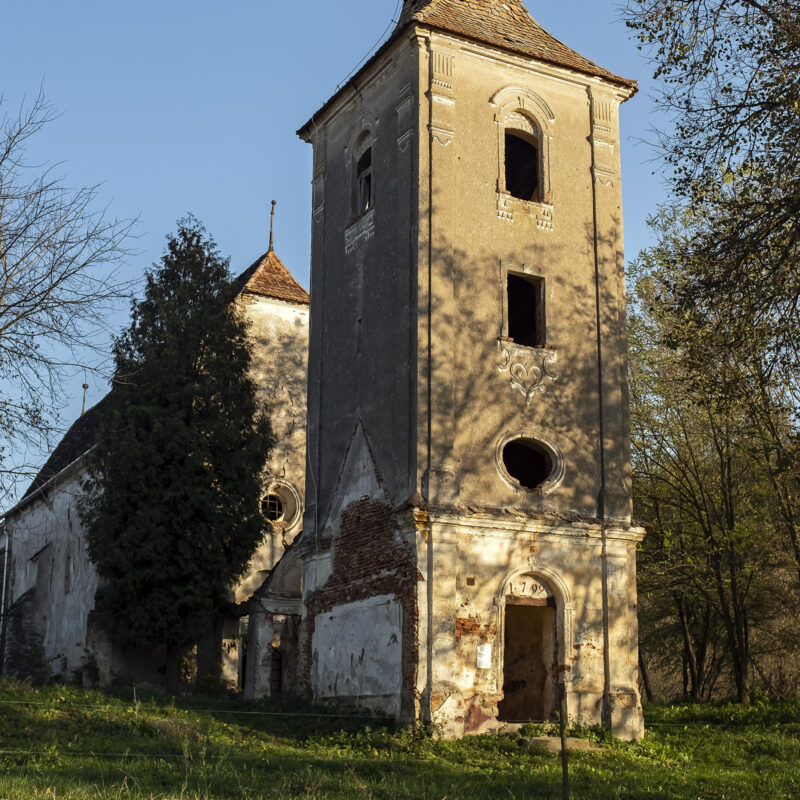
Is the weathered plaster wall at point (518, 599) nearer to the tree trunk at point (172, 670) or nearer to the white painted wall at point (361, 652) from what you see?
the white painted wall at point (361, 652)

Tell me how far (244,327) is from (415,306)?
7774mm

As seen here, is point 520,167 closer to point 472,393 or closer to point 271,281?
point 472,393

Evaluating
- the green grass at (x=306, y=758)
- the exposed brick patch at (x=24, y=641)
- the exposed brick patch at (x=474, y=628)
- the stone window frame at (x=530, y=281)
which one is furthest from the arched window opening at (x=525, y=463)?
the exposed brick patch at (x=24, y=641)

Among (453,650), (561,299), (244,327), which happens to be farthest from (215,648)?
(561,299)

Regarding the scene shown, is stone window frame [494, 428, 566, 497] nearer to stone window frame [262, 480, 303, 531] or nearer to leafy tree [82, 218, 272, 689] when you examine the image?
leafy tree [82, 218, 272, 689]

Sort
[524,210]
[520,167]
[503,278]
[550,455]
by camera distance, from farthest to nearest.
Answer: [520,167], [524,210], [503,278], [550,455]

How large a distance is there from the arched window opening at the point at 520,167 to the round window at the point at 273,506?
9.75 metres

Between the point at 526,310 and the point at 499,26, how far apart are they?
17.8 feet

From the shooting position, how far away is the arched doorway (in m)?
17.0

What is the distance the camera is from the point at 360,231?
19.7 m

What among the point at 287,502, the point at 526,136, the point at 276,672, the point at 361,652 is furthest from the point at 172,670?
the point at 526,136

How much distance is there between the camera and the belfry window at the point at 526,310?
18.8 m

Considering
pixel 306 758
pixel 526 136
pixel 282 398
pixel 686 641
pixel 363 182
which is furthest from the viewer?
pixel 686 641

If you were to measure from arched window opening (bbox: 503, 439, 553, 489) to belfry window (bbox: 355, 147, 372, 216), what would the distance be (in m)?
5.38
